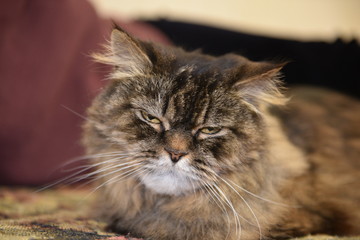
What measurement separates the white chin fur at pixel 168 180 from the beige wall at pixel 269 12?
2.10 m

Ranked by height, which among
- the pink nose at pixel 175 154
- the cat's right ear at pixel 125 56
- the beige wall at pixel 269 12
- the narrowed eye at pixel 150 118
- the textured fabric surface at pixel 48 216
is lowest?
the textured fabric surface at pixel 48 216

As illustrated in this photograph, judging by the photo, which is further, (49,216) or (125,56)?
(49,216)

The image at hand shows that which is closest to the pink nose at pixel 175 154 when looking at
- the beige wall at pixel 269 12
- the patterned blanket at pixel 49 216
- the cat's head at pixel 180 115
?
the cat's head at pixel 180 115

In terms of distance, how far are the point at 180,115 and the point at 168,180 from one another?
8.8 inches

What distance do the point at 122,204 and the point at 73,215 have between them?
0.29 meters

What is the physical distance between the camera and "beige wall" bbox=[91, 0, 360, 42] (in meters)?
2.95

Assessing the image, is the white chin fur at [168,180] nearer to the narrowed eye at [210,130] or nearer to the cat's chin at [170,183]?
the cat's chin at [170,183]

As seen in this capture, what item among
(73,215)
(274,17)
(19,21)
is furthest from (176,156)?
(274,17)

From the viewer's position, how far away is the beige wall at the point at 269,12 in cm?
295

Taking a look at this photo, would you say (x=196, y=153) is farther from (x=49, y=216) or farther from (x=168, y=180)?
(x=49, y=216)

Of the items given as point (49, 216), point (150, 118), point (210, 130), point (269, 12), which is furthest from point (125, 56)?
point (269, 12)

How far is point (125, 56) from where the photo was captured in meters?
1.26

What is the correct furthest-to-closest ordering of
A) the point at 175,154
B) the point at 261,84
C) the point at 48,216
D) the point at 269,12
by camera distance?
the point at 269,12 → the point at 48,216 → the point at 261,84 → the point at 175,154

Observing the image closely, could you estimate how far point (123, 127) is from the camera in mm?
1197
